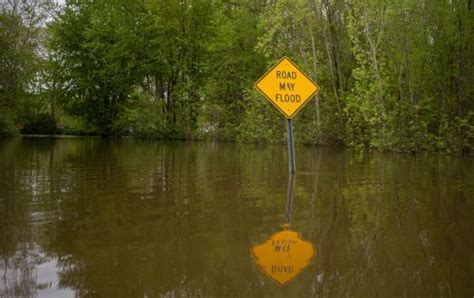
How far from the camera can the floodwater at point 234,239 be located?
3.91 metres

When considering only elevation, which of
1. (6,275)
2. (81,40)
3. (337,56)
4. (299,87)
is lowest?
(6,275)

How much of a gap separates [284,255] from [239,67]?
111ft

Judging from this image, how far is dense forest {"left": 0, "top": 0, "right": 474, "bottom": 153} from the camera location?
21688 mm

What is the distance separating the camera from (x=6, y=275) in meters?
4.04

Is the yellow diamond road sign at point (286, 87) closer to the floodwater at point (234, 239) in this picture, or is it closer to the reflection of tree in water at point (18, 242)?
the floodwater at point (234, 239)

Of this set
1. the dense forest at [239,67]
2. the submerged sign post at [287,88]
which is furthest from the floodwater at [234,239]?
the dense forest at [239,67]

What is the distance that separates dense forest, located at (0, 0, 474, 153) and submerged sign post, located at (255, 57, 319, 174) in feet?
34.2

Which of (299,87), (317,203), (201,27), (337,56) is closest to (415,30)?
(337,56)

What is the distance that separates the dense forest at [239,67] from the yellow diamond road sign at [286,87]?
10431 mm

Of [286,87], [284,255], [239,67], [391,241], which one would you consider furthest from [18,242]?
[239,67]

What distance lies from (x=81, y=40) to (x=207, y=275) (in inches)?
1740

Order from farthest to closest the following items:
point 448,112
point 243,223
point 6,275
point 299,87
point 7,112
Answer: point 7,112, point 448,112, point 299,87, point 243,223, point 6,275

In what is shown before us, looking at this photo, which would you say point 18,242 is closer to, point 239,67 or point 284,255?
point 284,255

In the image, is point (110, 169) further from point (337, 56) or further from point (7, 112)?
point (7, 112)
